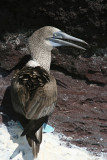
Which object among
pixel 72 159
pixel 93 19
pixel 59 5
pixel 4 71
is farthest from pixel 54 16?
pixel 72 159

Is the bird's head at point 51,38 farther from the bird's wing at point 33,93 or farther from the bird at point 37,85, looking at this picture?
the bird's wing at point 33,93

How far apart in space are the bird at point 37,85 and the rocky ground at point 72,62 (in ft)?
0.38

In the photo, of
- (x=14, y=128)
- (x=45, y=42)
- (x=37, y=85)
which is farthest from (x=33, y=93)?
(x=45, y=42)

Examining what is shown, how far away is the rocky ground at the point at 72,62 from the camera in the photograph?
3.49 m

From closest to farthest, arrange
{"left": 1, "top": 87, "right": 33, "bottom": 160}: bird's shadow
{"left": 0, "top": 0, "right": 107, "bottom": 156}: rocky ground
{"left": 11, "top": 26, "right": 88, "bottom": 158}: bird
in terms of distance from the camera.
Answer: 1. {"left": 11, "top": 26, "right": 88, "bottom": 158}: bird
2. {"left": 1, "top": 87, "right": 33, "bottom": 160}: bird's shadow
3. {"left": 0, "top": 0, "right": 107, "bottom": 156}: rocky ground

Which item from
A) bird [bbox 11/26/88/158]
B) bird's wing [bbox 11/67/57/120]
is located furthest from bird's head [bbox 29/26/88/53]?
bird's wing [bbox 11/67/57/120]

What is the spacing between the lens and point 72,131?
11.6 ft

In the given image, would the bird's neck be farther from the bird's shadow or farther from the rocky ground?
the bird's shadow

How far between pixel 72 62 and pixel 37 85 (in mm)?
596

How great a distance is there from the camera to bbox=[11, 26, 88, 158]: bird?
309 cm

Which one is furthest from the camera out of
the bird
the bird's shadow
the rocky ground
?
the rocky ground

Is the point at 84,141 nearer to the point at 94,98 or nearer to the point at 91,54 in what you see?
the point at 94,98

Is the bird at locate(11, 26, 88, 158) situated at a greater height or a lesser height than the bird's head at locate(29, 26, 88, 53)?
lesser

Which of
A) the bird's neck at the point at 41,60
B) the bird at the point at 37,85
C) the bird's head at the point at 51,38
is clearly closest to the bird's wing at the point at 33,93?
the bird at the point at 37,85
